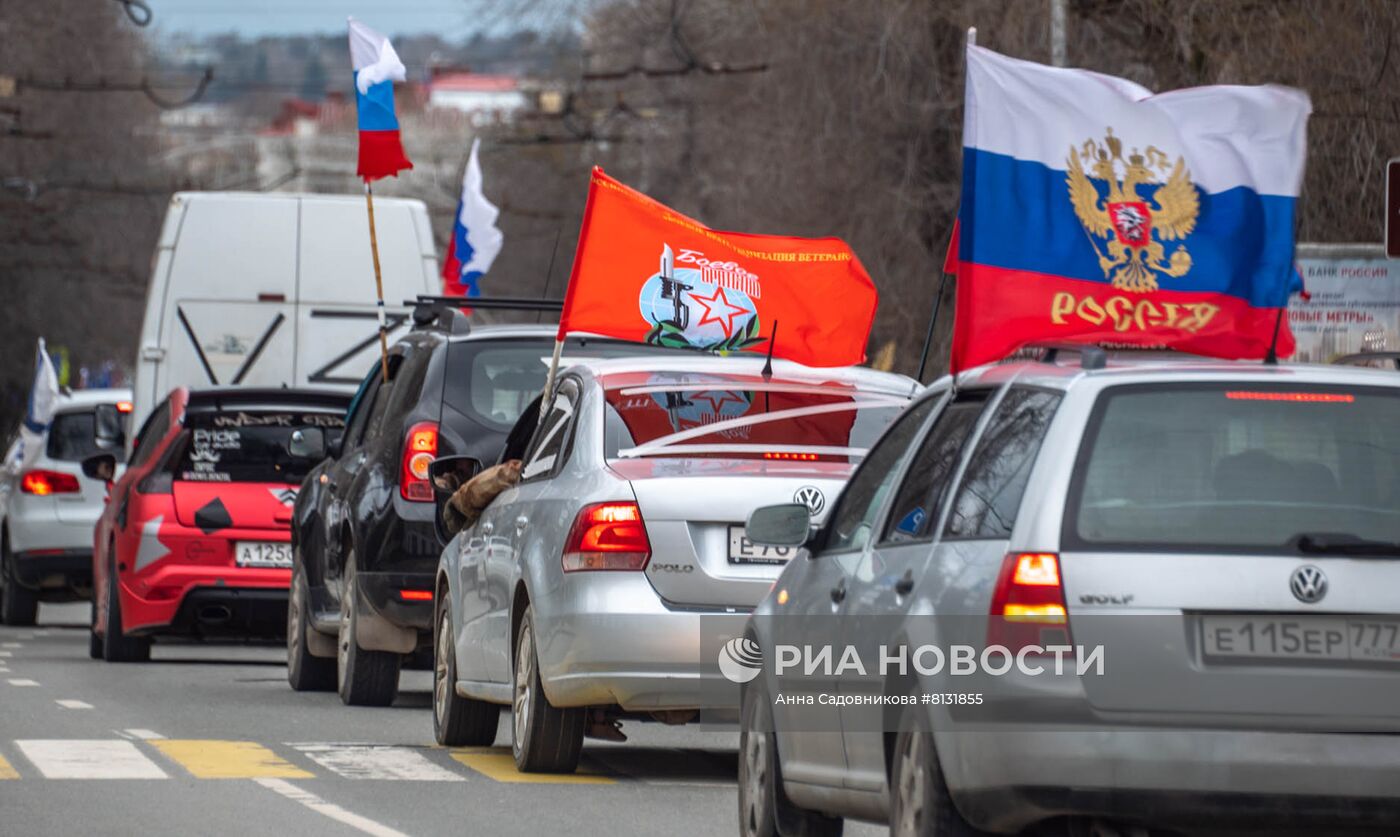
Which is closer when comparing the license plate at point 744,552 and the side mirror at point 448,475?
the license plate at point 744,552

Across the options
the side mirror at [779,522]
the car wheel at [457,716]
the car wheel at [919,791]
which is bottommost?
the car wheel at [457,716]

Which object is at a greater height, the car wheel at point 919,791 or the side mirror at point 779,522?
the side mirror at point 779,522

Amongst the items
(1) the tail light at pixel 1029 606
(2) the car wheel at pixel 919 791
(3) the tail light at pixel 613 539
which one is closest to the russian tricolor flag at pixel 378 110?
(3) the tail light at pixel 613 539

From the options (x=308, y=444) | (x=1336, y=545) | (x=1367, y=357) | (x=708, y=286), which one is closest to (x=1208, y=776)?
(x=1336, y=545)

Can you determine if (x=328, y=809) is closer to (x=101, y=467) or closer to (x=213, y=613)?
(x=213, y=613)

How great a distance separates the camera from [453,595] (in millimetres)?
12680

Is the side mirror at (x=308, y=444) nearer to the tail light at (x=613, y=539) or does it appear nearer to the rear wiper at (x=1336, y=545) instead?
the tail light at (x=613, y=539)

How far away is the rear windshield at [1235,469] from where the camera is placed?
6625mm

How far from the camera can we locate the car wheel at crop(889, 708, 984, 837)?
6.77 m

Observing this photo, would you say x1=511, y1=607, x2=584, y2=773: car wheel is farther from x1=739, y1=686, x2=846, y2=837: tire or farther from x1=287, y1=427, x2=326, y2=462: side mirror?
x1=287, y1=427, x2=326, y2=462: side mirror

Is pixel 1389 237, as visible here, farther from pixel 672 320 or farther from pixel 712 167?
pixel 712 167

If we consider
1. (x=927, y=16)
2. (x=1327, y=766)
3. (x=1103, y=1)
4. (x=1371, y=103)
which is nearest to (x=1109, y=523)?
(x=1327, y=766)

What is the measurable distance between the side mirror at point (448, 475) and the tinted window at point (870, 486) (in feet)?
14.4

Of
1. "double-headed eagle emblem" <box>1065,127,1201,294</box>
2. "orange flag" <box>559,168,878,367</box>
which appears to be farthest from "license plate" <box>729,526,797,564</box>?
"orange flag" <box>559,168,878,367</box>
